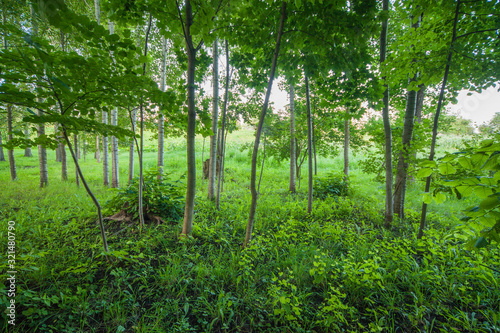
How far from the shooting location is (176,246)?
2.97 m

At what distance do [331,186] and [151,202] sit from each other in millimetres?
5732

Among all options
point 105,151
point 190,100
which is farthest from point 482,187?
point 105,151

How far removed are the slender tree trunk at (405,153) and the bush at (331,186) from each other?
2.08 meters

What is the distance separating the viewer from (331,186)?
668cm

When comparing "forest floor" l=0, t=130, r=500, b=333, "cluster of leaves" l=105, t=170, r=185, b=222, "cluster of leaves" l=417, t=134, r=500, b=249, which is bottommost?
"forest floor" l=0, t=130, r=500, b=333

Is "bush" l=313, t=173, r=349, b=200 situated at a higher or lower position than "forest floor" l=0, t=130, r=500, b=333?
higher

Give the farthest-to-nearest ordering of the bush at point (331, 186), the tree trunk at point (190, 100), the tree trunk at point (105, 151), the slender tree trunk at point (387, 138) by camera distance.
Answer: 1. the bush at point (331, 186)
2. the tree trunk at point (105, 151)
3. the slender tree trunk at point (387, 138)
4. the tree trunk at point (190, 100)

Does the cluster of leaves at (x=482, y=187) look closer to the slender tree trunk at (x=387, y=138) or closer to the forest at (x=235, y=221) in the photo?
the forest at (x=235, y=221)

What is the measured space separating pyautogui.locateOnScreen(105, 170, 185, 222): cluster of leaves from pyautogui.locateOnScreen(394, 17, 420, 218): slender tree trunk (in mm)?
4782

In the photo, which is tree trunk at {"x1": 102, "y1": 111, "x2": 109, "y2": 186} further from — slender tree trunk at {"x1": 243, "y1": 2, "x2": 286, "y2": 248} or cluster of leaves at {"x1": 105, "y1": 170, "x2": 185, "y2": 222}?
slender tree trunk at {"x1": 243, "y1": 2, "x2": 286, "y2": 248}

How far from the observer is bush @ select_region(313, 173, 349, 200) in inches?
255

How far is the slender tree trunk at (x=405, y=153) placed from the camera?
3.76m

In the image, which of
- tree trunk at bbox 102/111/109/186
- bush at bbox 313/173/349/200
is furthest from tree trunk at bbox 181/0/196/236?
tree trunk at bbox 102/111/109/186

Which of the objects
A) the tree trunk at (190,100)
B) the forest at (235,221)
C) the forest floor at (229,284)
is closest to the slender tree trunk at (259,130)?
the forest at (235,221)
